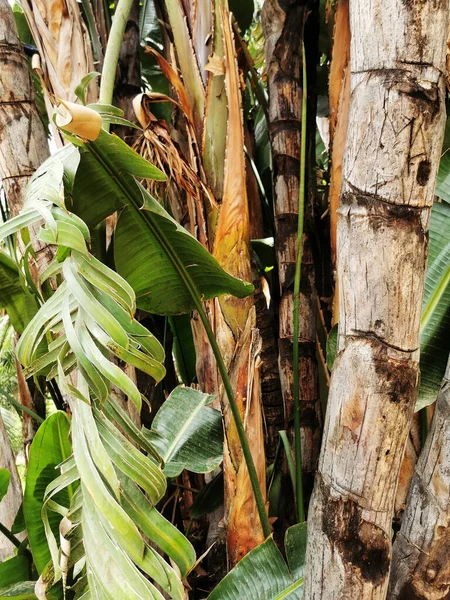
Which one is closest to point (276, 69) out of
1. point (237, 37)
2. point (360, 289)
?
point (237, 37)

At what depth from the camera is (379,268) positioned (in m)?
0.51

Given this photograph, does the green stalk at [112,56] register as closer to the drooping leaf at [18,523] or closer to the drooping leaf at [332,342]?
the drooping leaf at [332,342]

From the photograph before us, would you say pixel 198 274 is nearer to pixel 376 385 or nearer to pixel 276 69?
pixel 376 385

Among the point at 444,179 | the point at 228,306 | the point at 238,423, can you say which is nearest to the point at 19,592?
the point at 238,423

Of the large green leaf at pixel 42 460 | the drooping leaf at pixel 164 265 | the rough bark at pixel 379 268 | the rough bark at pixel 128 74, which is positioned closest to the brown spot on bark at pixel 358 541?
the rough bark at pixel 379 268

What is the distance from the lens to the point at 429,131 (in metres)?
0.51

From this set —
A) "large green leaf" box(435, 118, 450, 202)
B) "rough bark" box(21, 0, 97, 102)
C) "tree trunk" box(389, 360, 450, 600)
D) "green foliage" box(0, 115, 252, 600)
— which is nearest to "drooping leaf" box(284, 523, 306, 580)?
"tree trunk" box(389, 360, 450, 600)

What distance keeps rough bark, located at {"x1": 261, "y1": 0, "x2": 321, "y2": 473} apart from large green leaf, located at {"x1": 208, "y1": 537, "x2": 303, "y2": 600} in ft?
0.85

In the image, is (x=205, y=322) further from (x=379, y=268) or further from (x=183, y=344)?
(x=183, y=344)

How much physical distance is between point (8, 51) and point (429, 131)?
0.72m

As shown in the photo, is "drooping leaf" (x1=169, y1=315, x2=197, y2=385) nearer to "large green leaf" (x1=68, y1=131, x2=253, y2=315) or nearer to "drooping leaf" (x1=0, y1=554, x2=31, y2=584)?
"large green leaf" (x1=68, y1=131, x2=253, y2=315)

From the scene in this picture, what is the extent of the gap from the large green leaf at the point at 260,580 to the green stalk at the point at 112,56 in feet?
2.00

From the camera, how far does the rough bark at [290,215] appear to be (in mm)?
962

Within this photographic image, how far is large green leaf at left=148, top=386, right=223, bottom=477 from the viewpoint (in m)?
0.83
